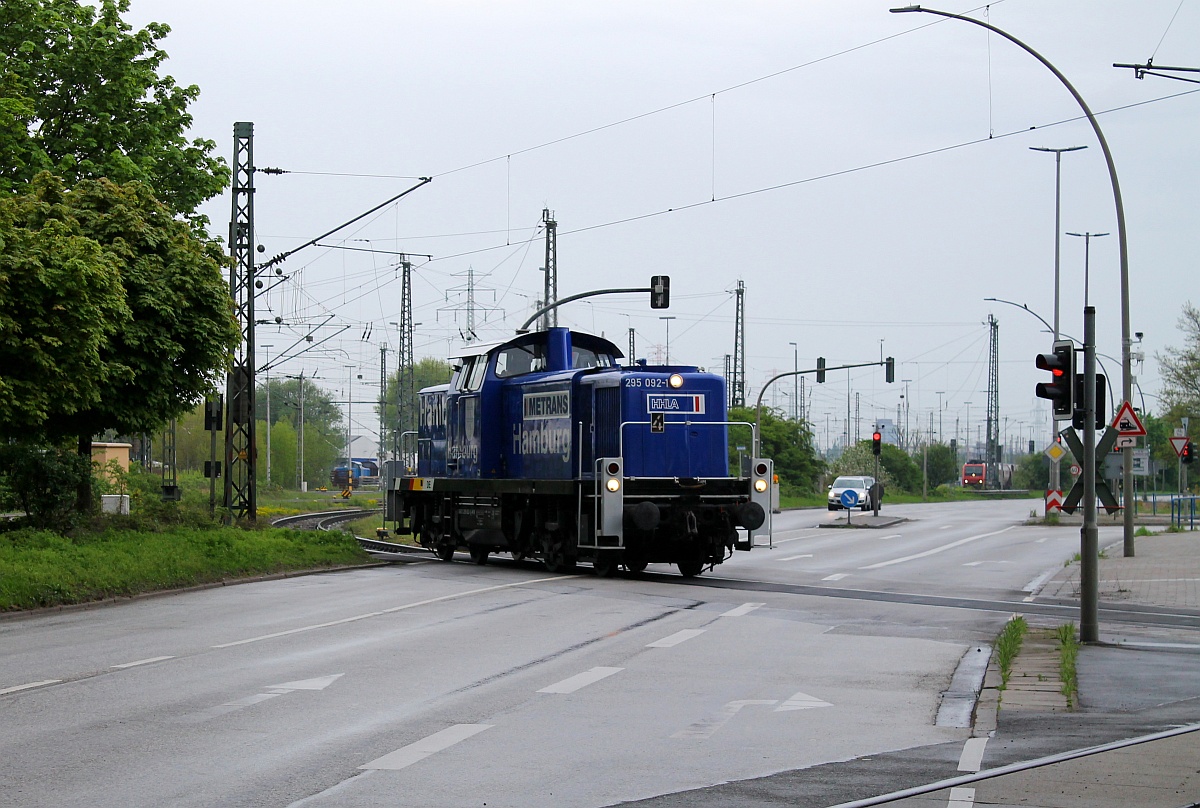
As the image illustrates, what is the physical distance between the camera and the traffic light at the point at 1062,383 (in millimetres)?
14414

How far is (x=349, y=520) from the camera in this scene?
46.3 meters

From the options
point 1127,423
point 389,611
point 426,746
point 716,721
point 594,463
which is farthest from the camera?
point 1127,423

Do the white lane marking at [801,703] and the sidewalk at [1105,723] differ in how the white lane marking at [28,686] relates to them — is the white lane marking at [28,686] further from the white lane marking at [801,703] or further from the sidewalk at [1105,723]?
the sidewalk at [1105,723]

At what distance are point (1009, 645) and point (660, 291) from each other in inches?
834

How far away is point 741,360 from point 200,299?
1871 inches

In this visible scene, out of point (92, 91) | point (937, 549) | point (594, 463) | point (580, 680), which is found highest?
point (92, 91)

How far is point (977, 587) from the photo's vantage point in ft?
71.0

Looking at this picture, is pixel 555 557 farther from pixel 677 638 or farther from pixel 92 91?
pixel 92 91

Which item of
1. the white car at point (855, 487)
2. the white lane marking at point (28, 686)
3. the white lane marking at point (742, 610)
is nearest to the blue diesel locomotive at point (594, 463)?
the white lane marking at point (742, 610)

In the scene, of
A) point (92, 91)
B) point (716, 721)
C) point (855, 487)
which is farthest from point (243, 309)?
point (855, 487)

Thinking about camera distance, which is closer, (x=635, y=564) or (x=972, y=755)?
(x=972, y=755)

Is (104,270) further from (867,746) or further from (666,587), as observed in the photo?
(867,746)

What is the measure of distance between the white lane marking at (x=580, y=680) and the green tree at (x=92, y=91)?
775 inches

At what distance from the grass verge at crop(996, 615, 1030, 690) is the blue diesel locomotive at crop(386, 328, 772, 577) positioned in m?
7.27
